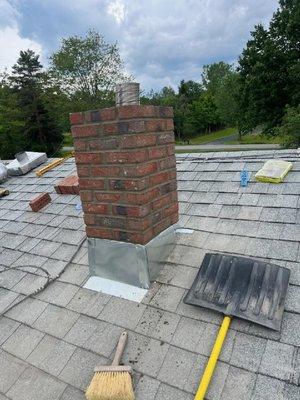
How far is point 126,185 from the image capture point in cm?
211

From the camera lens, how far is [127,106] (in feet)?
6.51

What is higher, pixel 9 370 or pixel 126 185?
pixel 126 185

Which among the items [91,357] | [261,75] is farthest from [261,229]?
[261,75]

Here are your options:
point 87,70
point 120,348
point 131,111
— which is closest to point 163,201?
point 131,111

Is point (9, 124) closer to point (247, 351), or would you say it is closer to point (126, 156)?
point (126, 156)

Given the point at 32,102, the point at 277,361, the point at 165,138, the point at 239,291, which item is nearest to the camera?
the point at 277,361

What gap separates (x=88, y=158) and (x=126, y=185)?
0.38 meters

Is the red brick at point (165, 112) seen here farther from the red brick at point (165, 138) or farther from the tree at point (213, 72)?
the tree at point (213, 72)

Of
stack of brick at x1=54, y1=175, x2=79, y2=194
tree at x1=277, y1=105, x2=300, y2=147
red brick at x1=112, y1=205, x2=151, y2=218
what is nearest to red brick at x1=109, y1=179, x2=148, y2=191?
red brick at x1=112, y1=205, x2=151, y2=218

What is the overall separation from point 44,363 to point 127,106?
1.74 meters

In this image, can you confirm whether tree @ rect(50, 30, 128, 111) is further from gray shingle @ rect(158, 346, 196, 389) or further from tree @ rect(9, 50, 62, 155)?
gray shingle @ rect(158, 346, 196, 389)

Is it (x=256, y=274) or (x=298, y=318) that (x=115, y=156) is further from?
(x=298, y=318)

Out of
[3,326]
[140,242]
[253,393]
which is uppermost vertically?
[140,242]

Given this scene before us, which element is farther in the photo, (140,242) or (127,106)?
(140,242)
